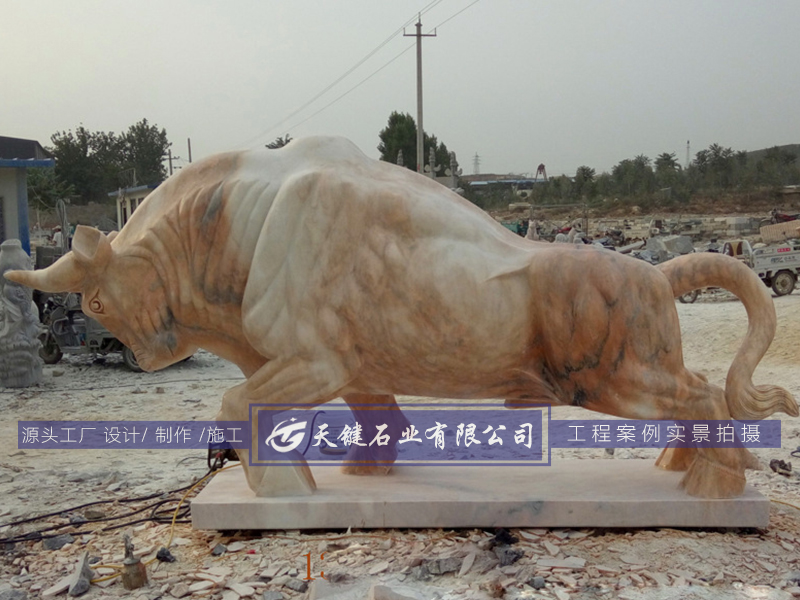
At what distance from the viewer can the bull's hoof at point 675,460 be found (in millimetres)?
4195

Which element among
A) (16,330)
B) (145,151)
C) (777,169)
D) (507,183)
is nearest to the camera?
(16,330)

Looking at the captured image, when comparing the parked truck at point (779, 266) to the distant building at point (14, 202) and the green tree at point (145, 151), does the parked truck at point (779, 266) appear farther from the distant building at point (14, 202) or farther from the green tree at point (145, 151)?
the green tree at point (145, 151)

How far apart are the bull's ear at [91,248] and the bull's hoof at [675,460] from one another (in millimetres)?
3121

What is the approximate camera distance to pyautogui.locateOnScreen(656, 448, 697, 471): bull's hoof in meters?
4.20

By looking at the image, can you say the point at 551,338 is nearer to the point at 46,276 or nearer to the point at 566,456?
the point at 566,456

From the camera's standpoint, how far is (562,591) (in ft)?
10.5

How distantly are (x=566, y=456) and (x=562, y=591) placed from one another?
7.70 ft

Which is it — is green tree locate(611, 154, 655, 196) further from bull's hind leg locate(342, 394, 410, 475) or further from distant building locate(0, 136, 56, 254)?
bull's hind leg locate(342, 394, 410, 475)

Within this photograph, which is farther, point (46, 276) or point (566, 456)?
point (566, 456)

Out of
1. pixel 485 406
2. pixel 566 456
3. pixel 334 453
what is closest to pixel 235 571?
pixel 334 453

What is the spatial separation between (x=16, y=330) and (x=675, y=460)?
7.22 metres

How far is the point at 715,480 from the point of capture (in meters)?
3.82

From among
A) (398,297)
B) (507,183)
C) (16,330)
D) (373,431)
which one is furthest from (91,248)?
(507,183)

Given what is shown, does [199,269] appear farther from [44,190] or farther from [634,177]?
[634,177]
